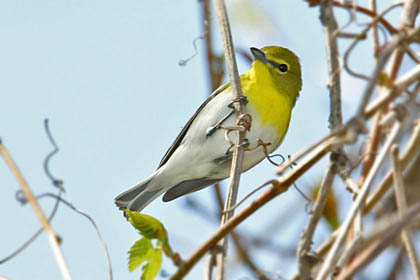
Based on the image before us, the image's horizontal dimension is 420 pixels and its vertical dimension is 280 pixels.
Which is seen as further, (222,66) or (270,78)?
(270,78)

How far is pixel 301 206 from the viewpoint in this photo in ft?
9.18

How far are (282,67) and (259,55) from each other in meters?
0.16

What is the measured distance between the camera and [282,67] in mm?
3475

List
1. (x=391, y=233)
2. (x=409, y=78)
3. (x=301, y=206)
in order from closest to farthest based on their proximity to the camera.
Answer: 1. (x=391, y=233)
2. (x=409, y=78)
3. (x=301, y=206)

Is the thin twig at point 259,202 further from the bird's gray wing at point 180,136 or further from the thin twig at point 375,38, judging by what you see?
the bird's gray wing at point 180,136

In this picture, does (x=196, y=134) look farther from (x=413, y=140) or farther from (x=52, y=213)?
(x=52, y=213)

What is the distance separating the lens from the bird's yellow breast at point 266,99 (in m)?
3.18

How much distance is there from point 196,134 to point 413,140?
4.79ft

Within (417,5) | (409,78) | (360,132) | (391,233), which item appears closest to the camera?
(391,233)

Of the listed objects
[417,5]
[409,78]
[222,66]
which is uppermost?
[222,66]

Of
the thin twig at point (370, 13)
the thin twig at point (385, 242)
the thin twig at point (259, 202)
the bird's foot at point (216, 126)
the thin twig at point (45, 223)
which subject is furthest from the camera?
the bird's foot at point (216, 126)

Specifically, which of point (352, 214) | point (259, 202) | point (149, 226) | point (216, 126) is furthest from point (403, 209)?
point (216, 126)

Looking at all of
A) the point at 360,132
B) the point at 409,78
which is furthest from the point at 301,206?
the point at 360,132

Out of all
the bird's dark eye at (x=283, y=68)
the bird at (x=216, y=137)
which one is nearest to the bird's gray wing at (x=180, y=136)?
the bird at (x=216, y=137)
